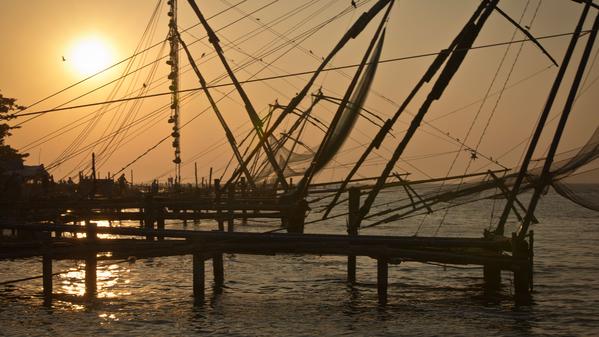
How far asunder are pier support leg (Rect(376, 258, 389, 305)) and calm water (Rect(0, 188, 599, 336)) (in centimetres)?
26

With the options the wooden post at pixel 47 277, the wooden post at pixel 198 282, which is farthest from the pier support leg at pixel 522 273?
the wooden post at pixel 47 277

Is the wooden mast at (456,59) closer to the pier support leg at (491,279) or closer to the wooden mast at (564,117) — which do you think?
the wooden mast at (564,117)

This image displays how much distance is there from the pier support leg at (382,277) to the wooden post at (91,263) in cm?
643

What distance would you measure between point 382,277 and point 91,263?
6.79 m

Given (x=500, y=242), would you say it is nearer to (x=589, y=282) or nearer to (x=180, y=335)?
(x=180, y=335)

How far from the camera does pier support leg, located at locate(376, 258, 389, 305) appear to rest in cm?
1805

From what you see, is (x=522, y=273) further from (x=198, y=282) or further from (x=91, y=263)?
(x=91, y=263)

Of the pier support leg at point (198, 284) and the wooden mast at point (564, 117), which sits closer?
the wooden mast at point (564, 117)

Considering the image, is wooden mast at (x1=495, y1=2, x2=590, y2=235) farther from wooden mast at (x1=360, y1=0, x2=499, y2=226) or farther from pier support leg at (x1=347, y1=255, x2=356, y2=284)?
pier support leg at (x1=347, y1=255, x2=356, y2=284)

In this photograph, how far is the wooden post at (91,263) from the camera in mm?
18000

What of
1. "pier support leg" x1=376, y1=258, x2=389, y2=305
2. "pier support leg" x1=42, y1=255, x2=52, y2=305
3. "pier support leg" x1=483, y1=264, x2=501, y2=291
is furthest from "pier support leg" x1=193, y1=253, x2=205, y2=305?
"pier support leg" x1=483, y1=264, x2=501, y2=291

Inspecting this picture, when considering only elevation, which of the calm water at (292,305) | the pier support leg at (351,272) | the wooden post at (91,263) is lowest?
the calm water at (292,305)

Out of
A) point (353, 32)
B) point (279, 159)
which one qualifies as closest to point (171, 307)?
point (353, 32)

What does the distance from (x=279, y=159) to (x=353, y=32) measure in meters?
31.9
